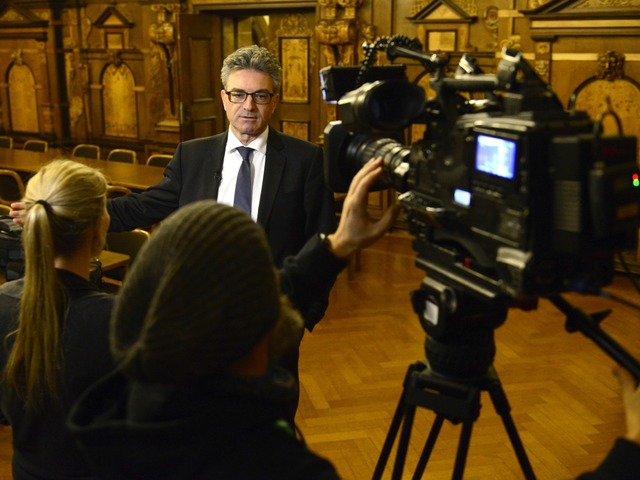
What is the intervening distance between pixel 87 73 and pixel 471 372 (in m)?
9.70

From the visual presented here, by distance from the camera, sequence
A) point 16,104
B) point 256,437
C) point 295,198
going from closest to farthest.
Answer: point 256,437 < point 295,198 < point 16,104

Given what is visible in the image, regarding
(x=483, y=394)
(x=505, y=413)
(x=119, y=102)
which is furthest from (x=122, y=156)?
(x=505, y=413)

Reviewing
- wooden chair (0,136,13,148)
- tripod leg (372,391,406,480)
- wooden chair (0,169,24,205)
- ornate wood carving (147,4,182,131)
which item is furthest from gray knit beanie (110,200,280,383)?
wooden chair (0,136,13,148)

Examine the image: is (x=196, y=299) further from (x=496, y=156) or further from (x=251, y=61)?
(x=251, y=61)

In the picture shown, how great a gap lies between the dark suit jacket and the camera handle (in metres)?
1.28

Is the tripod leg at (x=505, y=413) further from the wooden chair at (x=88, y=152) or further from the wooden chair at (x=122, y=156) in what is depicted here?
the wooden chair at (x=88, y=152)

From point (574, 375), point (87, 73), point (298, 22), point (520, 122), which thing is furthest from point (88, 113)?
point (520, 122)

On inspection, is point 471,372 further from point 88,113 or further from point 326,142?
point 88,113

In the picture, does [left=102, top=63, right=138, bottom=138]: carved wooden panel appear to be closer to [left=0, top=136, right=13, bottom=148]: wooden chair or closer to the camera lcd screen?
[left=0, top=136, right=13, bottom=148]: wooden chair

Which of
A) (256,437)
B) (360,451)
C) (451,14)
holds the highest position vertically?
(451,14)

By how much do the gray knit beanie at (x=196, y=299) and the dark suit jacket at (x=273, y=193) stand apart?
168cm

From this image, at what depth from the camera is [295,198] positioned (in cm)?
285

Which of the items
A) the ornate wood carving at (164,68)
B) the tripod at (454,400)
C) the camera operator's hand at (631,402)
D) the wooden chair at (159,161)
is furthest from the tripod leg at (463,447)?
the ornate wood carving at (164,68)

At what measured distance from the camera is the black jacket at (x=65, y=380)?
1626 mm
